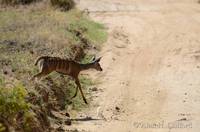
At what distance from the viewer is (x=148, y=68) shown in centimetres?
1966

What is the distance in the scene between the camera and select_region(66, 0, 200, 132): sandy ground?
14.4 meters

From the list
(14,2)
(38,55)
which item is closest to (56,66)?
(38,55)

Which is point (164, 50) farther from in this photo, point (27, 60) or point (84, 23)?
point (27, 60)

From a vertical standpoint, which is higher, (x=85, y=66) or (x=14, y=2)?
(x=85, y=66)

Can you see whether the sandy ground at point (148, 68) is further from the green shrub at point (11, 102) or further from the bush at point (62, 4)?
the green shrub at point (11, 102)

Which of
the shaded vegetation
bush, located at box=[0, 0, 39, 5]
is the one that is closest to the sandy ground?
the shaded vegetation

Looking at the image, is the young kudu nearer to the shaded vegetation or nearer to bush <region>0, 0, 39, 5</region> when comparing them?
the shaded vegetation

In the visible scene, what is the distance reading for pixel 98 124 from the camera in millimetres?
14070

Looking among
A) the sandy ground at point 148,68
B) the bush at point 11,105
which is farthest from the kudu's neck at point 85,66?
the bush at point 11,105

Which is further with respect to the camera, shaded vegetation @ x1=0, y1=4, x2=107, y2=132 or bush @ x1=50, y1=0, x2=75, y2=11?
bush @ x1=50, y1=0, x2=75, y2=11

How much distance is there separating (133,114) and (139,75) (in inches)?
151

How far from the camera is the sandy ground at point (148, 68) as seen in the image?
47.4 ft

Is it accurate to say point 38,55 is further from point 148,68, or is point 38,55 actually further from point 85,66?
point 148,68

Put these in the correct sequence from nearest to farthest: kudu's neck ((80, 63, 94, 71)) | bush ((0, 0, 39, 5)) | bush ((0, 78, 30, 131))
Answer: bush ((0, 78, 30, 131)) < kudu's neck ((80, 63, 94, 71)) < bush ((0, 0, 39, 5))
